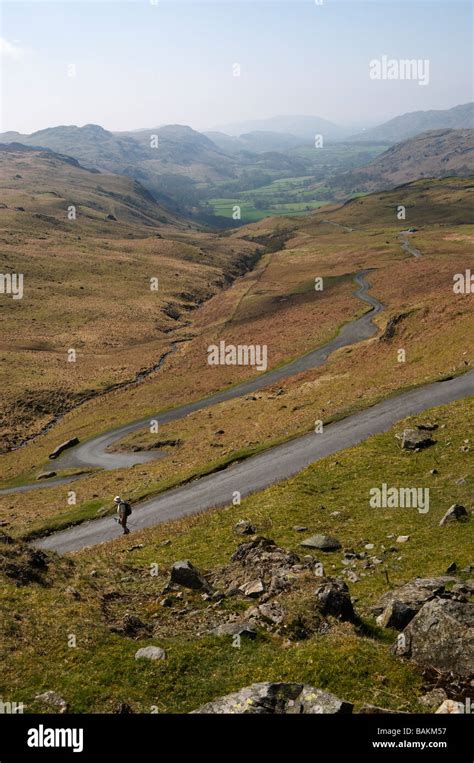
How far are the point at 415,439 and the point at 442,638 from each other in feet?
67.4

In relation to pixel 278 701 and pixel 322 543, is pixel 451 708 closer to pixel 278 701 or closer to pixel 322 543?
pixel 278 701

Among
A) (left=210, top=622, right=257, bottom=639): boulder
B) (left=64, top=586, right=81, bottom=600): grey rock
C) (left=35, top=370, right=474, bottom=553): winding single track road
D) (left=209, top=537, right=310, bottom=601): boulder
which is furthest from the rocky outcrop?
(left=64, top=586, right=81, bottom=600): grey rock

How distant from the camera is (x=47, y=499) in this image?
5116cm

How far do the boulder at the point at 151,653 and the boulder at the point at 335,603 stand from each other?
16.6ft

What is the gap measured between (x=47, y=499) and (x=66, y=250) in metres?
157

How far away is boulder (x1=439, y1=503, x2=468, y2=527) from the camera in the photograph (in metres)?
23.6

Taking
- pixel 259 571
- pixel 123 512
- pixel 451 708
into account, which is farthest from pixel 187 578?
pixel 123 512

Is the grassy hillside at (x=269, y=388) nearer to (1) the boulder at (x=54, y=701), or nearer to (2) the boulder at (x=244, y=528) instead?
(2) the boulder at (x=244, y=528)

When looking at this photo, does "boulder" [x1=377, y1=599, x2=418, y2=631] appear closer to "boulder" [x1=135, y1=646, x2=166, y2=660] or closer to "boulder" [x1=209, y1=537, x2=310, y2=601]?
"boulder" [x1=209, y1=537, x2=310, y2=601]

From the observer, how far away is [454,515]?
23672 millimetres

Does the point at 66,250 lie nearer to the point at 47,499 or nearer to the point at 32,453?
the point at 32,453

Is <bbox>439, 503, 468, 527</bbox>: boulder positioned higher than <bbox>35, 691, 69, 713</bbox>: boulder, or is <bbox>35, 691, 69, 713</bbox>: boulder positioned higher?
<bbox>439, 503, 468, 527</bbox>: boulder

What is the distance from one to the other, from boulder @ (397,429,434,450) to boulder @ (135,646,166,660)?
22.1 metres

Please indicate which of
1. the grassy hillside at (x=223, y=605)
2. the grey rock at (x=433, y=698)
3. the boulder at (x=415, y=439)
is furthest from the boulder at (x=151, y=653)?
the boulder at (x=415, y=439)
